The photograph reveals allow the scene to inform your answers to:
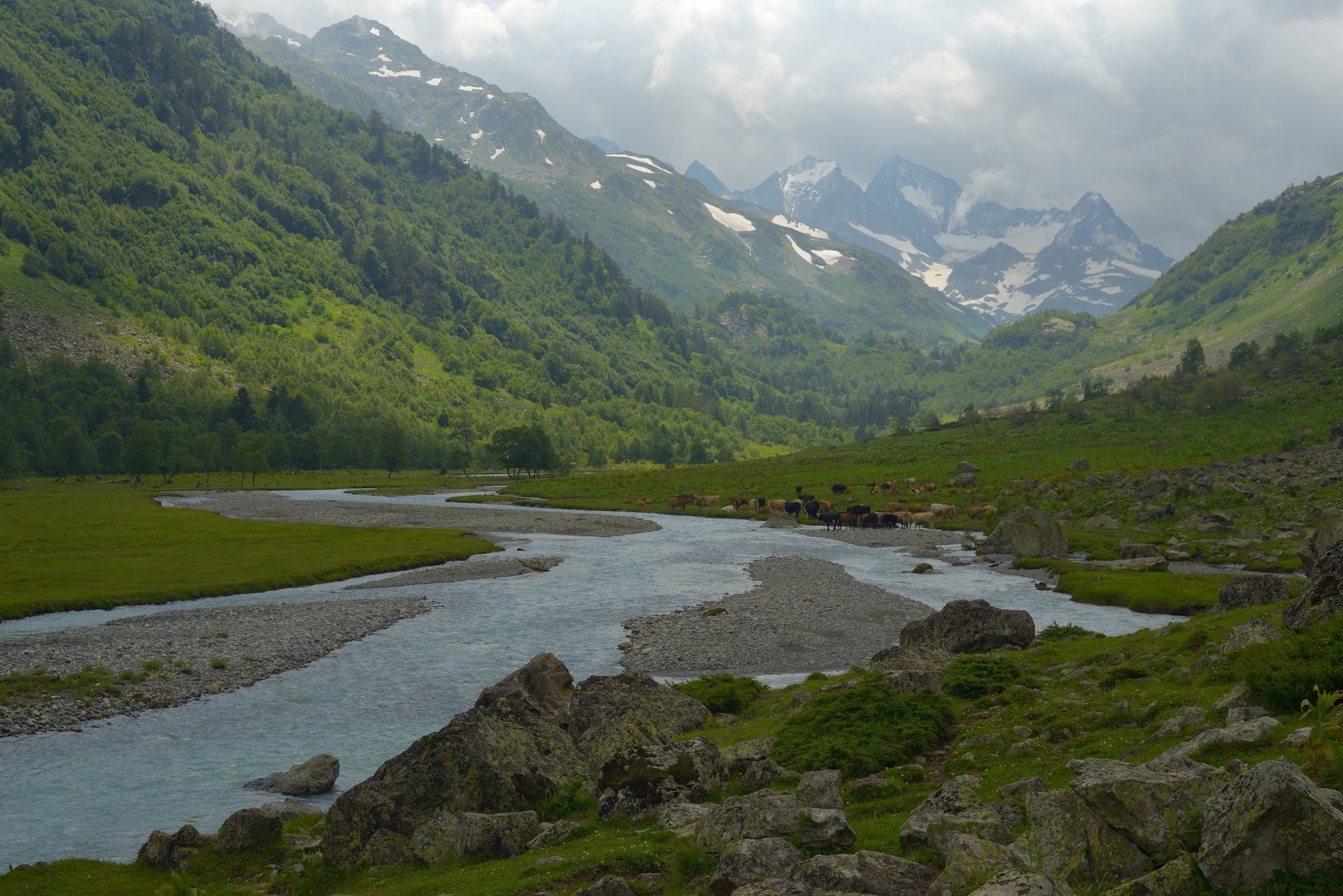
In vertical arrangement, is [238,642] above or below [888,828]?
below

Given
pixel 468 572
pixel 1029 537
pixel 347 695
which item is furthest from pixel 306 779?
pixel 1029 537

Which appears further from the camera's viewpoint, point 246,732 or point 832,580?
point 832,580

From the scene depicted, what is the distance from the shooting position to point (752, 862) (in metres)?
15.4

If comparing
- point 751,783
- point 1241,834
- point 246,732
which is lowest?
point 246,732

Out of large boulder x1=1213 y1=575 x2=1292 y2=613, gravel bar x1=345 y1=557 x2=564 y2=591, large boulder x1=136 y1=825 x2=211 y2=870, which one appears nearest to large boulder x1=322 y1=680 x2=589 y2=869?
large boulder x1=136 y1=825 x2=211 y2=870

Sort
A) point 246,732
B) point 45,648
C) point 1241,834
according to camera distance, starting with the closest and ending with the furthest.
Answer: point 1241,834 → point 246,732 → point 45,648

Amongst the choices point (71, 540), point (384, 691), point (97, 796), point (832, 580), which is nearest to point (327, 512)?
point (71, 540)

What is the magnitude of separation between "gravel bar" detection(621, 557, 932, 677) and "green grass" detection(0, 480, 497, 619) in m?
32.5

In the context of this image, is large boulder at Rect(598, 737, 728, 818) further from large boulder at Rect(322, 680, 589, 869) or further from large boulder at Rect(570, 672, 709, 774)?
large boulder at Rect(322, 680, 589, 869)

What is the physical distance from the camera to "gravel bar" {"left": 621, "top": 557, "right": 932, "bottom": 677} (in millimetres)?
44188

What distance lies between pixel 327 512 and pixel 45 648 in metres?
82.9

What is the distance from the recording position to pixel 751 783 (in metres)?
22.7

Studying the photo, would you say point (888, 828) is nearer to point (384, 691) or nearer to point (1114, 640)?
point (1114, 640)

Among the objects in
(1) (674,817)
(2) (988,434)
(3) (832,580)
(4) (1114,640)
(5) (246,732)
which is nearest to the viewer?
(1) (674,817)
